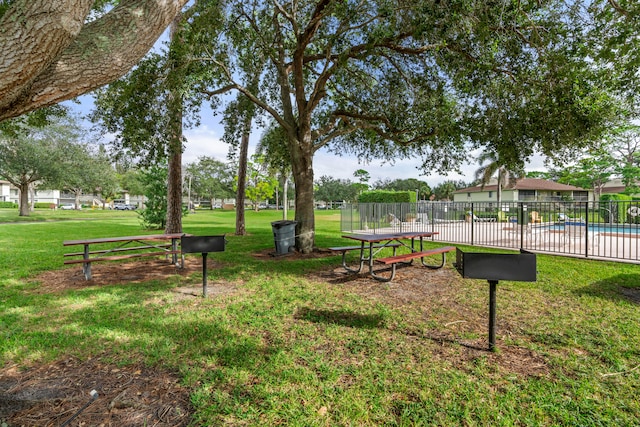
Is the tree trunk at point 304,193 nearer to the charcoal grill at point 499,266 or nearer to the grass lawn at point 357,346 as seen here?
the grass lawn at point 357,346

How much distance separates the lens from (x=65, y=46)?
8.06 feet

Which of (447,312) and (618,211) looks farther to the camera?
(618,211)

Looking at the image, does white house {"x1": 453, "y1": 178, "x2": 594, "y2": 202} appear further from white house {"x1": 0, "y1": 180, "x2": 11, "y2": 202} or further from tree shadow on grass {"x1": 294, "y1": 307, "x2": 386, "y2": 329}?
white house {"x1": 0, "y1": 180, "x2": 11, "y2": 202}

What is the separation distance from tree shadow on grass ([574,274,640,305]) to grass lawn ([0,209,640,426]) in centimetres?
4

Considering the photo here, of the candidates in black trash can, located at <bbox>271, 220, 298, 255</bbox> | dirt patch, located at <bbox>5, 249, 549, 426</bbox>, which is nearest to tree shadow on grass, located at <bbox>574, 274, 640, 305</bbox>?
dirt patch, located at <bbox>5, 249, 549, 426</bbox>

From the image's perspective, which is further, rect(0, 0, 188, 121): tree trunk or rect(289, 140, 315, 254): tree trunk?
rect(289, 140, 315, 254): tree trunk

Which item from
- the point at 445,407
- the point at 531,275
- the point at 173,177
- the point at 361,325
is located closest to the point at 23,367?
the point at 361,325

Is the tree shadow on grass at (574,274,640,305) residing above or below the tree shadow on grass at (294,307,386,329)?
below

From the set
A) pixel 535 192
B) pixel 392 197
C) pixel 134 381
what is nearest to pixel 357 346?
pixel 134 381

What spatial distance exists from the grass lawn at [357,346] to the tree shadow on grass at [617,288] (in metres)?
0.04

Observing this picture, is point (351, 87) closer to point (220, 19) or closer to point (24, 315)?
point (220, 19)

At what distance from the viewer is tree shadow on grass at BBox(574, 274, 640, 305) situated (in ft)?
17.7

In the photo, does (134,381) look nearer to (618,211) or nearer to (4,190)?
(618,211)

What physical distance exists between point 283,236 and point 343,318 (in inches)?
216
